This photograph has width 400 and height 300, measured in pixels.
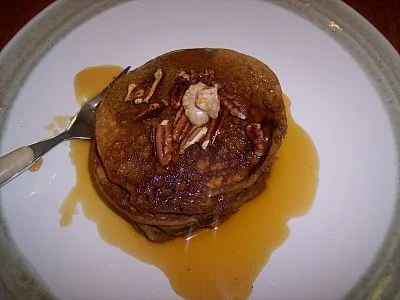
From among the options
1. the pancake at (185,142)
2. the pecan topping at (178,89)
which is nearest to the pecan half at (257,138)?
the pancake at (185,142)

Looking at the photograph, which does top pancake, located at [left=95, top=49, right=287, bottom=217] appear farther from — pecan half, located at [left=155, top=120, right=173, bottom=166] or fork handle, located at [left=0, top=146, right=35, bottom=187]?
fork handle, located at [left=0, top=146, right=35, bottom=187]

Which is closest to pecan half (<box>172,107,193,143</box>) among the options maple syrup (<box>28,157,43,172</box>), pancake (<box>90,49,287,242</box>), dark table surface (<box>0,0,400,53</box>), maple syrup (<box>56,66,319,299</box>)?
pancake (<box>90,49,287,242</box>)

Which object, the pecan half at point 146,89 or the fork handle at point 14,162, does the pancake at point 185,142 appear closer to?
the pecan half at point 146,89

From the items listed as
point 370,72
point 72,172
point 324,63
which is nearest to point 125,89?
point 72,172

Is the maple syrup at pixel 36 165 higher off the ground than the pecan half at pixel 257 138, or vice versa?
the pecan half at pixel 257 138

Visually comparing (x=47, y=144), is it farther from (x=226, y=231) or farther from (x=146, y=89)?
(x=226, y=231)

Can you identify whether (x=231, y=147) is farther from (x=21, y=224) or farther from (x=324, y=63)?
(x=21, y=224)

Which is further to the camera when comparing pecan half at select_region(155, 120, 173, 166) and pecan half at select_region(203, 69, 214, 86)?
pecan half at select_region(203, 69, 214, 86)

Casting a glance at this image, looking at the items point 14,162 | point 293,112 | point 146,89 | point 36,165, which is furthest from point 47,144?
point 293,112
